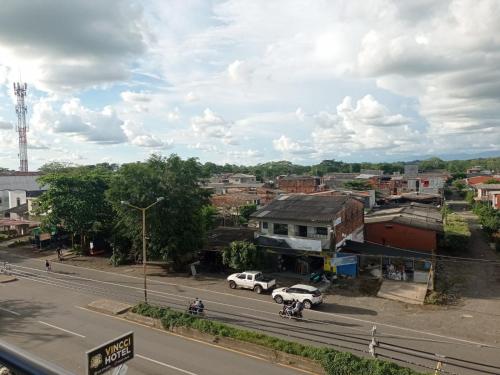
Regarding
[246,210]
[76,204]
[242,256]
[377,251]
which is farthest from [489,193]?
[76,204]

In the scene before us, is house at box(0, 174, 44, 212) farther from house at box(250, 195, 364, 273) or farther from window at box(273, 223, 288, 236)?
window at box(273, 223, 288, 236)

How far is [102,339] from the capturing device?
24.8 m

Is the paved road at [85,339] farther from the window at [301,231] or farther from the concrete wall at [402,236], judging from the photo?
the concrete wall at [402,236]

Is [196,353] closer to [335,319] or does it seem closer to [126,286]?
[335,319]

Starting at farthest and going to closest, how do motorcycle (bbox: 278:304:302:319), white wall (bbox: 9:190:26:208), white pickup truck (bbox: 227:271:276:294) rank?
1. white wall (bbox: 9:190:26:208)
2. white pickup truck (bbox: 227:271:276:294)
3. motorcycle (bbox: 278:304:302:319)

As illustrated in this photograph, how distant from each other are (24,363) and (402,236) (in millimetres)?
46946

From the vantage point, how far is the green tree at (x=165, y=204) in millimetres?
40344

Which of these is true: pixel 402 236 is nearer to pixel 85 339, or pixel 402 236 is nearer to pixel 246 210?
pixel 246 210

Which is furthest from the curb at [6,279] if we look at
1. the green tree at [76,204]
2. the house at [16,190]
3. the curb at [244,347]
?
the house at [16,190]

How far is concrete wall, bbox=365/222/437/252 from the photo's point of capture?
4416cm

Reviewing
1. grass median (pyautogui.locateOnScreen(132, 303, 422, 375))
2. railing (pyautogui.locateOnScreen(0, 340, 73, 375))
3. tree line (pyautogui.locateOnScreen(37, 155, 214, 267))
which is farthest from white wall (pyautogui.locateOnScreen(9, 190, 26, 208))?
railing (pyautogui.locateOnScreen(0, 340, 73, 375))

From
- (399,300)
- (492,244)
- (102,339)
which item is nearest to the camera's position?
(102,339)

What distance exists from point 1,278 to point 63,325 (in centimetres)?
1723

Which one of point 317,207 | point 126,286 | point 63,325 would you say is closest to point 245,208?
point 317,207
